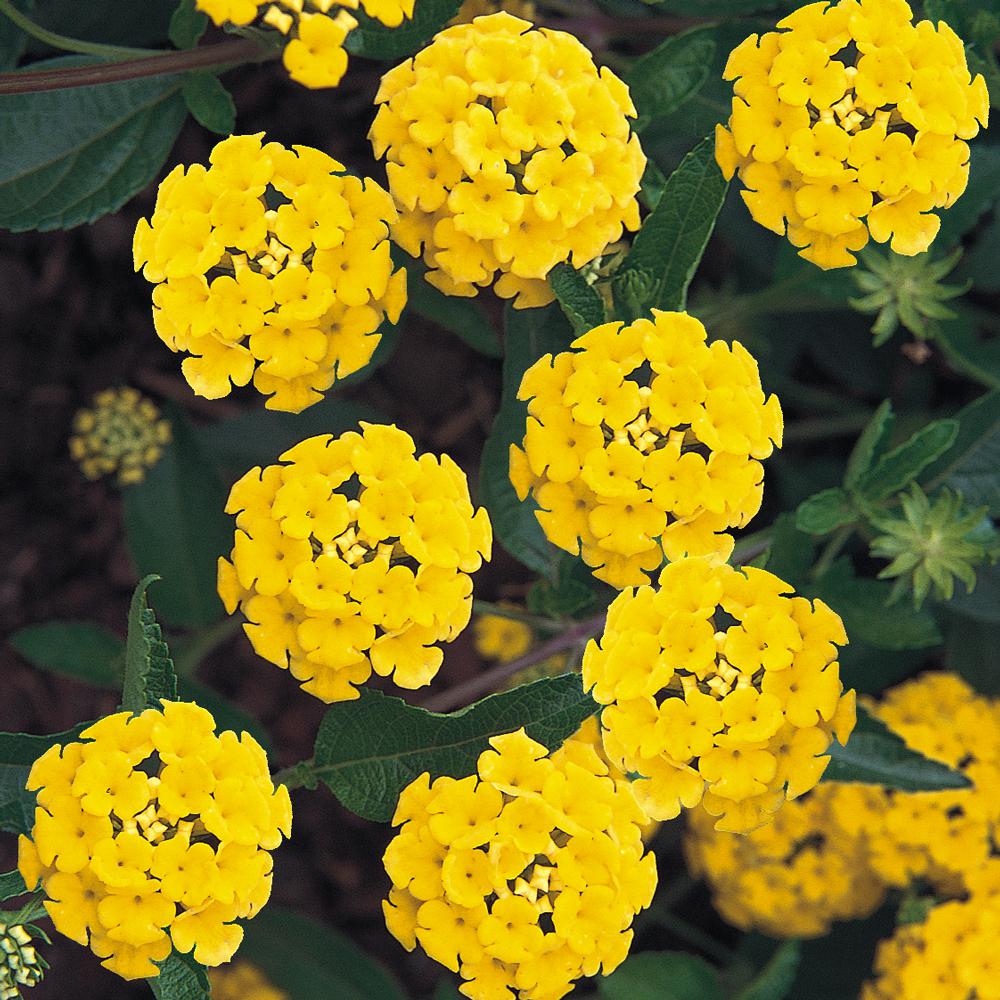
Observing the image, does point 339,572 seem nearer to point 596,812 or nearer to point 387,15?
point 596,812

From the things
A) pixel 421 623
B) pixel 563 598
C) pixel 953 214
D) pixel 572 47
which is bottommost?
pixel 563 598

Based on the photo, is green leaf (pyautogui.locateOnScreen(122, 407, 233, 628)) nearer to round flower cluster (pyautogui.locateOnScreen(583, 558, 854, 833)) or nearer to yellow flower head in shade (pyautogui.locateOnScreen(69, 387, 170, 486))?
yellow flower head in shade (pyautogui.locateOnScreen(69, 387, 170, 486))

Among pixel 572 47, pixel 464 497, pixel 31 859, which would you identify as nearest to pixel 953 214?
pixel 572 47

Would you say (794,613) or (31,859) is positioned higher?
(794,613)

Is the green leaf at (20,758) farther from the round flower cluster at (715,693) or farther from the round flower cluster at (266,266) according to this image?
the round flower cluster at (715,693)

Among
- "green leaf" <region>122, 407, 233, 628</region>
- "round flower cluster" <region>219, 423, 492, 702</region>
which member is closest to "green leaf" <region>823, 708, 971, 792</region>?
"round flower cluster" <region>219, 423, 492, 702</region>

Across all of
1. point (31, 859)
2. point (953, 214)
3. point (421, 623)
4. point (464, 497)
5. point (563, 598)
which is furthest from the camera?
point (953, 214)

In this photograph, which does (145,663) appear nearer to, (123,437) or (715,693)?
(715,693)

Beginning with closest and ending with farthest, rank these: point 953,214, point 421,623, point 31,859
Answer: point 31,859 → point 421,623 → point 953,214
